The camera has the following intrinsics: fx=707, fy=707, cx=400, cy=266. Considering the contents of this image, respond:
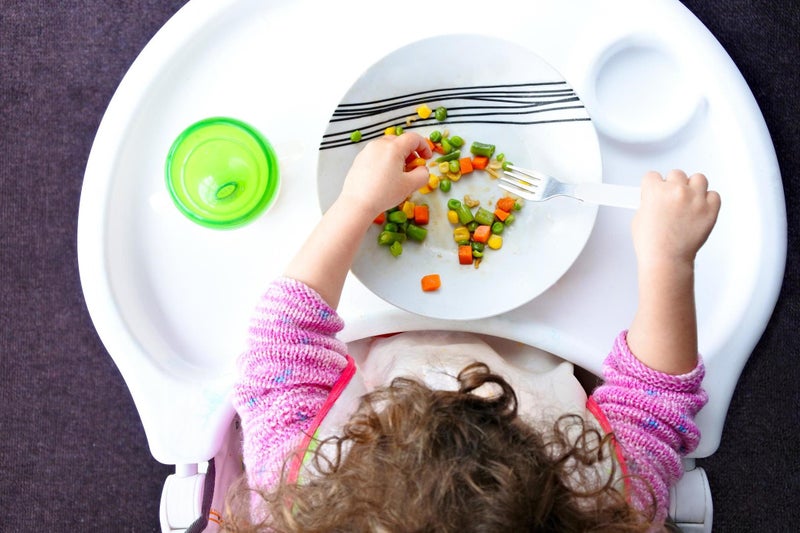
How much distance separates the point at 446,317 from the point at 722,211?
0.95 feet

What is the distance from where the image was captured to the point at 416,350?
712 mm

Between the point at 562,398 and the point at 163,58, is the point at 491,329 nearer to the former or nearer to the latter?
the point at 562,398

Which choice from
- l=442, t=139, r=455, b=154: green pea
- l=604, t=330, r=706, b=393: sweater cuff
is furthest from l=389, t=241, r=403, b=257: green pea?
l=604, t=330, r=706, b=393: sweater cuff

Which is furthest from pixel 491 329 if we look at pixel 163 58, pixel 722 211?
pixel 163 58

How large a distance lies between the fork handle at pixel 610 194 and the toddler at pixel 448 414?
14mm

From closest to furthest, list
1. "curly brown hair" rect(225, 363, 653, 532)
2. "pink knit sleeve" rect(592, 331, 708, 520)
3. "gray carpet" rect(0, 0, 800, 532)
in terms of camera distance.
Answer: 1. "curly brown hair" rect(225, 363, 653, 532)
2. "pink knit sleeve" rect(592, 331, 708, 520)
3. "gray carpet" rect(0, 0, 800, 532)

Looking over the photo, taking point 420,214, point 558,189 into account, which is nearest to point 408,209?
point 420,214

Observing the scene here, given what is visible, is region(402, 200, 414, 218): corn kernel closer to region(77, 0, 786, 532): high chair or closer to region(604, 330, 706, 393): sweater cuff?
region(77, 0, 786, 532): high chair

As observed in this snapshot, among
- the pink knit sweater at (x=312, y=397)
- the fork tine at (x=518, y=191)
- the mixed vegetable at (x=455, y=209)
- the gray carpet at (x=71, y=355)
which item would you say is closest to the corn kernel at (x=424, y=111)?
the mixed vegetable at (x=455, y=209)

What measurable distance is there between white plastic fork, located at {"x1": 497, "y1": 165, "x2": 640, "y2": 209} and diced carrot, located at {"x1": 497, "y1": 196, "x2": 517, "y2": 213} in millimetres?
11

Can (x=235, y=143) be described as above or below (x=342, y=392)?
above

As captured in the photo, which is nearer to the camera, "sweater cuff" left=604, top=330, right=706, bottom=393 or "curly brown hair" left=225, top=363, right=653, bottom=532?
"curly brown hair" left=225, top=363, right=653, bottom=532

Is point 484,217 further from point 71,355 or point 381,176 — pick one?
point 71,355

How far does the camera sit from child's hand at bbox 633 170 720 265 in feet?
2.01
